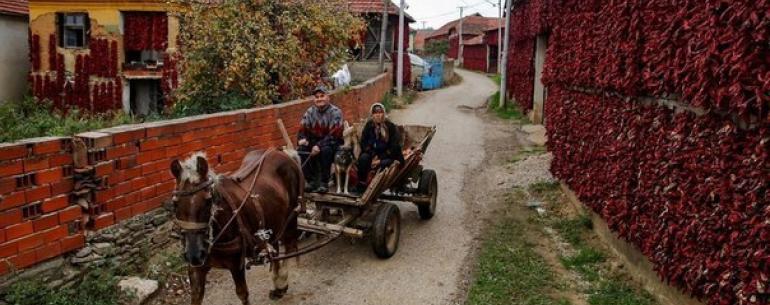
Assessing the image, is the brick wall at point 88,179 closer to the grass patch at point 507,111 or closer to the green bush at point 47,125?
the green bush at point 47,125

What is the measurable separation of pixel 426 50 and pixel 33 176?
67.5 m

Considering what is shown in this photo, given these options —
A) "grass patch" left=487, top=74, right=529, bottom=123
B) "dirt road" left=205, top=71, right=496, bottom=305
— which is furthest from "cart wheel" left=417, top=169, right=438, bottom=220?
"grass patch" left=487, top=74, right=529, bottom=123

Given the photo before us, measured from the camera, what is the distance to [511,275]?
636cm

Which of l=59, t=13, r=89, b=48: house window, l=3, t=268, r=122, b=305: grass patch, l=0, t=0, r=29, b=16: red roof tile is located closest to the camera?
l=3, t=268, r=122, b=305: grass patch

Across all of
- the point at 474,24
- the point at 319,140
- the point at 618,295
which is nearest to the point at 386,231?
the point at 319,140

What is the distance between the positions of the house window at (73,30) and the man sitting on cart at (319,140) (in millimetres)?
19123

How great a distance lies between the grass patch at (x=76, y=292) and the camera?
442cm

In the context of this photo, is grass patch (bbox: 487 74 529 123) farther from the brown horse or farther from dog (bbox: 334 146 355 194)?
the brown horse

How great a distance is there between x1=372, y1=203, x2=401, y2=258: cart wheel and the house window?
20215 mm

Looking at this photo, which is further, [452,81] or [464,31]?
[464,31]

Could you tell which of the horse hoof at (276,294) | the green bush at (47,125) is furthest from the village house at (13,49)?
the horse hoof at (276,294)

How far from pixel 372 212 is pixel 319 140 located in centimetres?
115

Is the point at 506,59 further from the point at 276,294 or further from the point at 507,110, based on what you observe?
the point at 276,294

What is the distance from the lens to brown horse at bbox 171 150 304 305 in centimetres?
420
